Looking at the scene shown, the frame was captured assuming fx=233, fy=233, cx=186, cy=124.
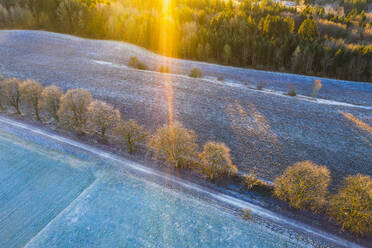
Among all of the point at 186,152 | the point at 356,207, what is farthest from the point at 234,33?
the point at 356,207

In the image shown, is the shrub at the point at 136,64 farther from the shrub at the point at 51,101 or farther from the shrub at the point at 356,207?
the shrub at the point at 356,207

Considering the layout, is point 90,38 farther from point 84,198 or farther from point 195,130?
point 84,198

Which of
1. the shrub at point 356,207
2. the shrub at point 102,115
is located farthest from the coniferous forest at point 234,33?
the shrub at point 356,207

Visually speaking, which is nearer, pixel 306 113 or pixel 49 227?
pixel 49 227

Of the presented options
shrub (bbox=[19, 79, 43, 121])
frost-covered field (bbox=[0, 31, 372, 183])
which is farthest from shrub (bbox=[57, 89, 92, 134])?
frost-covered field (bbox=[0, 31, 372, 183])

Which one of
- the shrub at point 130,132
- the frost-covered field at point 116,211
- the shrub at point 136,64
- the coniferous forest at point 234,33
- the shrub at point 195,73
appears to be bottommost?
the frost-covered field at point 116,211

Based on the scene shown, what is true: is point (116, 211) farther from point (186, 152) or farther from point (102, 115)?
point (102, 115)

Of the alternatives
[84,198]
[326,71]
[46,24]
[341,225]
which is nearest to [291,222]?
[341,225]
